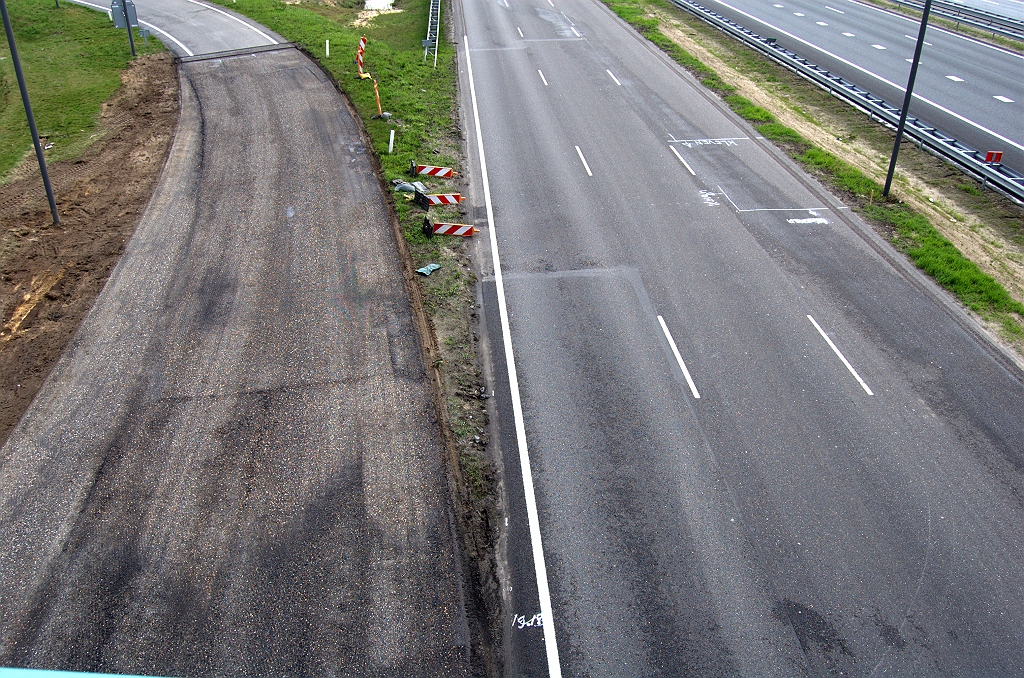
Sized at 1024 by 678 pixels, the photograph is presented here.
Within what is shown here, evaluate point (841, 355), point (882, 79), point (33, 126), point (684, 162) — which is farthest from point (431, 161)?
point (882, 79)

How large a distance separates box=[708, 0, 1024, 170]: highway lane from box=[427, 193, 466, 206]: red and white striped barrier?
16934 mm

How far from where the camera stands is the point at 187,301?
1516 centimetres

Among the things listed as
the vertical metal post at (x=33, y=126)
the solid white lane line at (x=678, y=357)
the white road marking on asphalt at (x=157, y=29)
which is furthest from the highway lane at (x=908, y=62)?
the white road marking on asphalt at (x=157, y=29)

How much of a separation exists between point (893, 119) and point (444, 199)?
1631 centimetres

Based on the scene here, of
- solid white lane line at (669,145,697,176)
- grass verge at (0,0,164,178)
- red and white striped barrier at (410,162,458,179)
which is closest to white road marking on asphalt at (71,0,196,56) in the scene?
grass verge at (0,0,164,178)

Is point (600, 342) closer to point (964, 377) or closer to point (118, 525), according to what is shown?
point (964, 377)

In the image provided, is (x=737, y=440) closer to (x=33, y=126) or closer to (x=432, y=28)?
(x=33, y=126)

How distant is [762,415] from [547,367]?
382cm

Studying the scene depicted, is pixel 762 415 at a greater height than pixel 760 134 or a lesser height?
lesser

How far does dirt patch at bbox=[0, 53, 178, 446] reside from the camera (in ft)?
45.1

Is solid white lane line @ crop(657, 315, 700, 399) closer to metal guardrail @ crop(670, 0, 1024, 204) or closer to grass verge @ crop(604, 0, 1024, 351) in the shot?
grass verge @ crop(604, 0, 1024, 351)

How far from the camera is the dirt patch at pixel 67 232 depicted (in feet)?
45.1

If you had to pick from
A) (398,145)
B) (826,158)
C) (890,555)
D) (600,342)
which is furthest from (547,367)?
(826,158)

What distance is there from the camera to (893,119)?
25.3m
